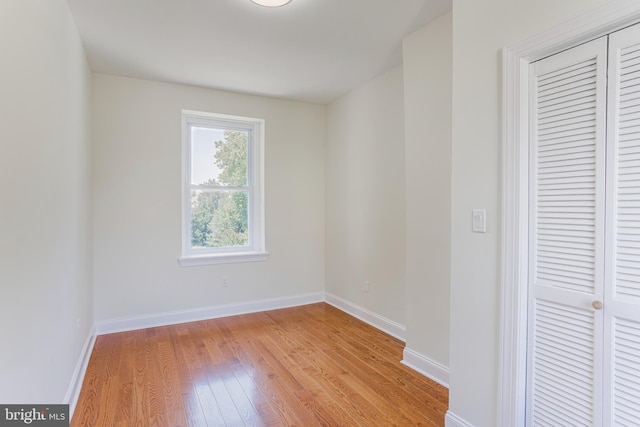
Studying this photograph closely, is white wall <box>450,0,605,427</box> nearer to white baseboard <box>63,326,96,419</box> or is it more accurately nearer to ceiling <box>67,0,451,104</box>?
ceiling <box>67,0,451,104</box>

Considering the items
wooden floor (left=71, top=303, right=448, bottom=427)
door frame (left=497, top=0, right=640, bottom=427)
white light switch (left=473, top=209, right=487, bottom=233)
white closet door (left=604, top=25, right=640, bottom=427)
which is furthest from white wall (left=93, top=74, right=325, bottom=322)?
white closet door (left=604, top=25, right=640, bottom=427)

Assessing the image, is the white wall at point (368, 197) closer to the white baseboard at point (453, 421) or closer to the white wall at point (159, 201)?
the white wall at point (159, 201)

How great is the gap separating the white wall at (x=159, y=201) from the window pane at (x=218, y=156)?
246mm

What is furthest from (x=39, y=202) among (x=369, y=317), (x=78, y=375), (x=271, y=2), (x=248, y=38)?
(x=369, y=317)

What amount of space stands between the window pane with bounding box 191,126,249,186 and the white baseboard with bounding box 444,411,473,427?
3.16 m

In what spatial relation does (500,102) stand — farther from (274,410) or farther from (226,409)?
(226,409)

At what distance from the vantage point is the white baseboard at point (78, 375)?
2066mm

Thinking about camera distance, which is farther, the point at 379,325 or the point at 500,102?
the point at 379,325

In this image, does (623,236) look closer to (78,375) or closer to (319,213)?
(78,375)

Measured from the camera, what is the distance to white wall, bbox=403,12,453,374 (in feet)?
7.95

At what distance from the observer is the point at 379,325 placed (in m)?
3.46

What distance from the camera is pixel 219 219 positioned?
157 inches

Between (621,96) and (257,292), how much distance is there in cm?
368

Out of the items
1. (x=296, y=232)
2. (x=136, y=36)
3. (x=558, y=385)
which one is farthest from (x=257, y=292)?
(x=558, y=385)
